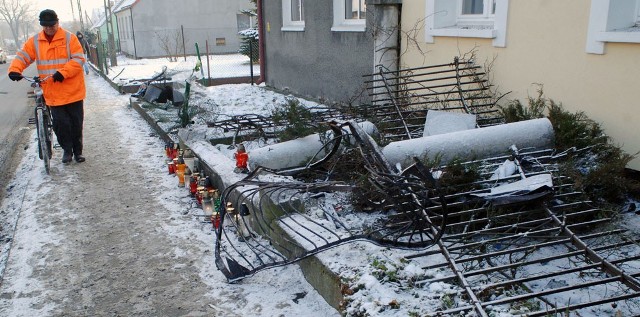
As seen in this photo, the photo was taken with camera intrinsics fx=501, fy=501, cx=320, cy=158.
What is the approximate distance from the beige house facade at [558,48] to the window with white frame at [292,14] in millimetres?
4551

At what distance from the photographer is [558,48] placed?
469 cm

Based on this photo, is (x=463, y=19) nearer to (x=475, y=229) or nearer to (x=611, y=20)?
(x=611, y=20)

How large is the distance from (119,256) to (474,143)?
2.95 metres

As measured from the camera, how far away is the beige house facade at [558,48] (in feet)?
13.5

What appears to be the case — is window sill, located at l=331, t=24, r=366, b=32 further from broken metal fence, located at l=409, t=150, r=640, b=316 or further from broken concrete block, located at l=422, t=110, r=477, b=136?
broken metal fence, located at l=409, t=150, r=640, b=316

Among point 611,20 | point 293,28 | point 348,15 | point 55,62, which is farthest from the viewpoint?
point 293,28

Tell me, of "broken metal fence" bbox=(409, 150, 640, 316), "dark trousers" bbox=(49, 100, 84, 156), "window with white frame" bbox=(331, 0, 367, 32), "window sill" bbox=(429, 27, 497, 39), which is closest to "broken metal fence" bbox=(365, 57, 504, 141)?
"window sill" bbox=(429, 27, 497, 39)

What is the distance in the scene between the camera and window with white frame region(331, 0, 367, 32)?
8141 millimetres

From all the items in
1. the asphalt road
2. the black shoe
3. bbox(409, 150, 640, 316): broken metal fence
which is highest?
bbox(409, 150, 640, 316): broken metal fence

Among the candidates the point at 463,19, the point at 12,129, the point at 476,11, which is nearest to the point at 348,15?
the point at 463,19

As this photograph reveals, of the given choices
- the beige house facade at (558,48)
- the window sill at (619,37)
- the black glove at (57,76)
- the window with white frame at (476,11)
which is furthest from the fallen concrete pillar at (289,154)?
the black glove at (57,76)

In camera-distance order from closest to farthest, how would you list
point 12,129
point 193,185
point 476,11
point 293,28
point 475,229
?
point 475,229 < point 193,185 < point 476,11 < point 12,129 < point 293,28

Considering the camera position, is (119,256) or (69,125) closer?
(119,256)

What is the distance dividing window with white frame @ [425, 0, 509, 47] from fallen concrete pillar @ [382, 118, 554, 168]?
1.47 metres
